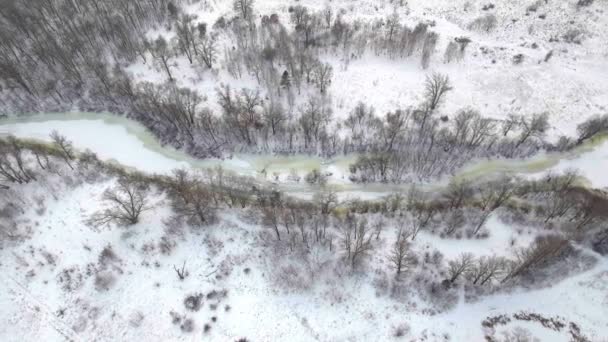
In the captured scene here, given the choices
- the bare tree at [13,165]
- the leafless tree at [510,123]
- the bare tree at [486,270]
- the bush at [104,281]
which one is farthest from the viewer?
the leafless tree at [510,123]

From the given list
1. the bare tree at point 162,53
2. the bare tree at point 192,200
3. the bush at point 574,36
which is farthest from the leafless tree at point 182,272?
the bush at point 574,36

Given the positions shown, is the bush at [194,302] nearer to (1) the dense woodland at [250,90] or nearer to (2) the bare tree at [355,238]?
(2) the bare tree at [355,238]

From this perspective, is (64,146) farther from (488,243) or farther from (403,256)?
(488,243)

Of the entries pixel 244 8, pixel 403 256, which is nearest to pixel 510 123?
pixel 403 256

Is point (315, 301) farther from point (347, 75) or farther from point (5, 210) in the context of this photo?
point (5, 210)

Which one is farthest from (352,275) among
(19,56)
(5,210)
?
(19,56)

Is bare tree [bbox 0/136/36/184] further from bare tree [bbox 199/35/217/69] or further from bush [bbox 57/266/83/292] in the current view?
bare tree [bbox 199/35/217/69]

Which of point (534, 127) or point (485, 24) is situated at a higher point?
point (485, 24)
